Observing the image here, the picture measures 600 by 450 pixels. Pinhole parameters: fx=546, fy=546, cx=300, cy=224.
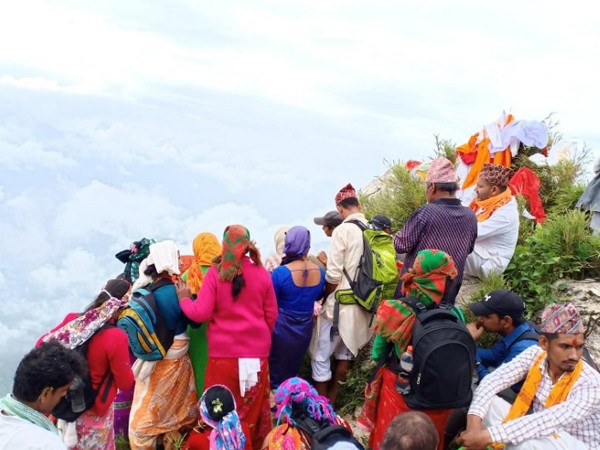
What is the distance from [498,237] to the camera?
5359 mm

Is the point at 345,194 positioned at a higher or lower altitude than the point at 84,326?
higher

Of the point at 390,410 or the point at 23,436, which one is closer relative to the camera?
the point at 23,436

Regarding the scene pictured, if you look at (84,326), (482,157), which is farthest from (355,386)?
(482,157)

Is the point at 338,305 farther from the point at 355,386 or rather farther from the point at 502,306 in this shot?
the point at 502,306

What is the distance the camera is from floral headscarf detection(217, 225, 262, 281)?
3.98 metres

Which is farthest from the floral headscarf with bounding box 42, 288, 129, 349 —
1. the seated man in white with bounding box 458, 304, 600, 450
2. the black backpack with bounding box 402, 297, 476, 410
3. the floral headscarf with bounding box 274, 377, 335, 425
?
the seated man in white with bounding box 458, 304, 600, 450

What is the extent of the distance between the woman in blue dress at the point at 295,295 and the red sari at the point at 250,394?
1.69 feet

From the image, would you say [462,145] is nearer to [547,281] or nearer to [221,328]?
[547,281]

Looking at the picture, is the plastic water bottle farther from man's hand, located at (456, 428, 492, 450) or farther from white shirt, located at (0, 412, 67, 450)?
white shirt, located at (0, 412, 67, 450)

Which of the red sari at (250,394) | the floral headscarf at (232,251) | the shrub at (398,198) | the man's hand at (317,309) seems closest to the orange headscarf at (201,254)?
the floral headscarf at (232,251)

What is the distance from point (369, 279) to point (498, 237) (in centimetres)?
148

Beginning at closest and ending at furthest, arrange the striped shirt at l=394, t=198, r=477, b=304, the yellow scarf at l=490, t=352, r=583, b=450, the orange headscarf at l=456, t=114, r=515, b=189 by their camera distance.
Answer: the yellow scarf at l=490, t=352, r=583, b=450 → the striped shirt at l=394, t=198, r=477, b=304 → the orange headscarf at l=456, t=114, r=515, b=189

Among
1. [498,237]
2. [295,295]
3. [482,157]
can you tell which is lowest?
[295,295]

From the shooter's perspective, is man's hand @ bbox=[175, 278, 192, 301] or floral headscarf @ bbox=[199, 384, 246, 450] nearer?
floral headscarf @ bbox=[199, 384, 246, 450]
